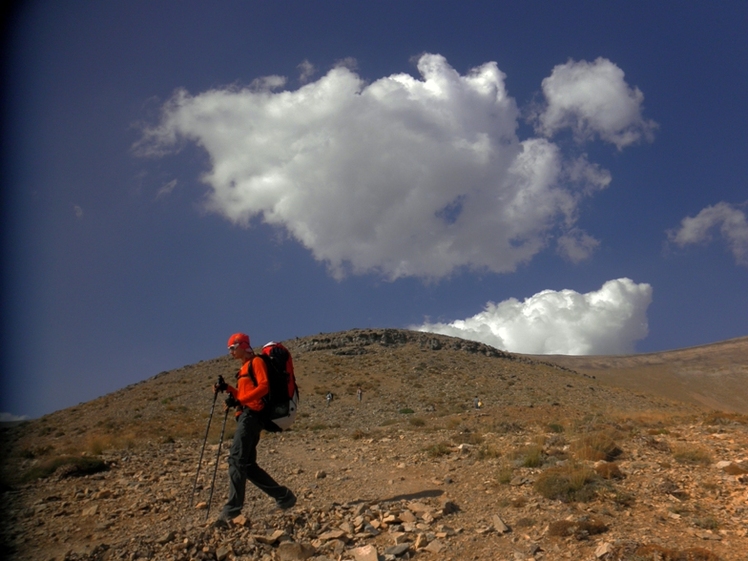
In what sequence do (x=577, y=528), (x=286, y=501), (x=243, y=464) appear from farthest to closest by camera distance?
(x=286, y=501)
(x=243, y=464)
(x=577, y=528)

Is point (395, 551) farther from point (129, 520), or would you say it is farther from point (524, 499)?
point (129, 520)

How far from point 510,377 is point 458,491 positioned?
5068cm

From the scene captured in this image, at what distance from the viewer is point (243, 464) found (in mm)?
6754

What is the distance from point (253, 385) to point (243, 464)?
1018 millimetres

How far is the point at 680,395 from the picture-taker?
247 ft

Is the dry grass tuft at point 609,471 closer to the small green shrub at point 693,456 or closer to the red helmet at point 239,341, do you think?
the small green shrub at point 693,456

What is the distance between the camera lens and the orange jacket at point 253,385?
266 inches

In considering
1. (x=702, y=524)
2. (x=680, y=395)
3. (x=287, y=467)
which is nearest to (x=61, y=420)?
(x=287, y=467)

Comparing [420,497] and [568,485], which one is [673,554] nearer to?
[568,485]

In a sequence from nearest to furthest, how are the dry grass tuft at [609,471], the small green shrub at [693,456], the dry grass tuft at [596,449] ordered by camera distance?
the dry grass tuft at [609,471] < the small green shrub at [693,456] < the dry grass tuft at [596,449]

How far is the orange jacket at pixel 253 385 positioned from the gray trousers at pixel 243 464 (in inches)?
6.8

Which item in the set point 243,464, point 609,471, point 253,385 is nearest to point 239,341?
point 253,385

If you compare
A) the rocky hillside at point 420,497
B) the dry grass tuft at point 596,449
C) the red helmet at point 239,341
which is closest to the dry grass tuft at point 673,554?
the rocky hillside at point 420,497

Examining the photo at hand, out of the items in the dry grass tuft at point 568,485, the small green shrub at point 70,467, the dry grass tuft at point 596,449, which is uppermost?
the small green shrub at point 70,467
